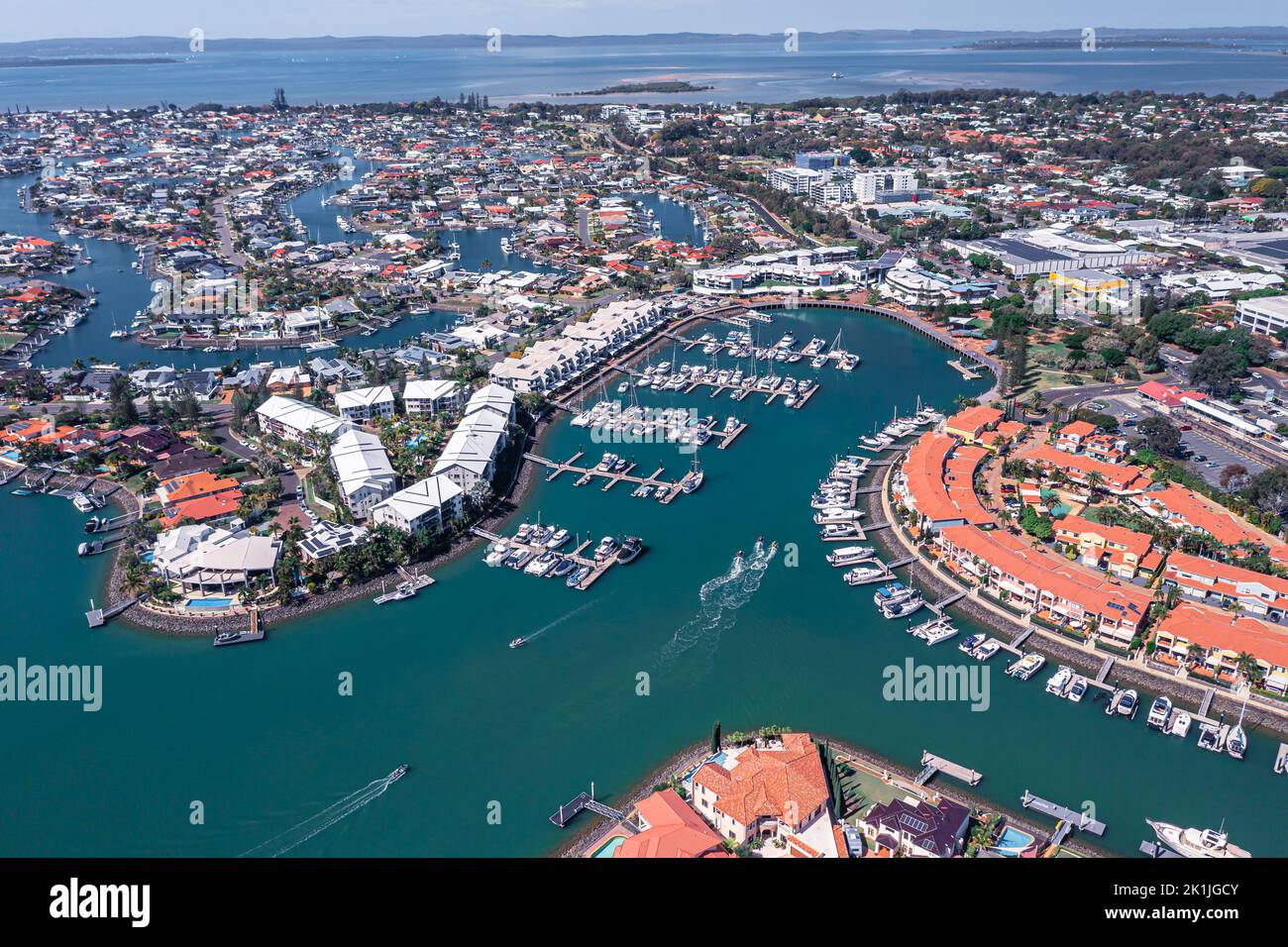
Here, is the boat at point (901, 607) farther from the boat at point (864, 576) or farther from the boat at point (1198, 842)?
the boat at point (1198, 842)

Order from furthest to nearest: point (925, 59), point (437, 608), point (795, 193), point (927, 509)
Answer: point (925, 59) < point (795, 193) < point (927, 509) < point (437, 608)

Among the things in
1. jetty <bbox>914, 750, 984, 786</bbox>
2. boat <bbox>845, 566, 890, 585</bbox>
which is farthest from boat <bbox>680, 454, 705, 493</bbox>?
jetty <bbox>914, 750, 984, 786</bbox>

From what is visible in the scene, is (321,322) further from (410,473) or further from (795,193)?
(795,193)

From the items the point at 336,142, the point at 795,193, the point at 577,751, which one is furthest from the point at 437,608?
the point at 336,142

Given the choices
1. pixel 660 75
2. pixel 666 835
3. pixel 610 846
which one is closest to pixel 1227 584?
pixel 666 835

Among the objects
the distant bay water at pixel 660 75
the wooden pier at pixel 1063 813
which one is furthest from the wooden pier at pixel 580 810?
the distant bay water at pixel 660 75

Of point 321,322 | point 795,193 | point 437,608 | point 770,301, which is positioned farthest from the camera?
point 795,193
